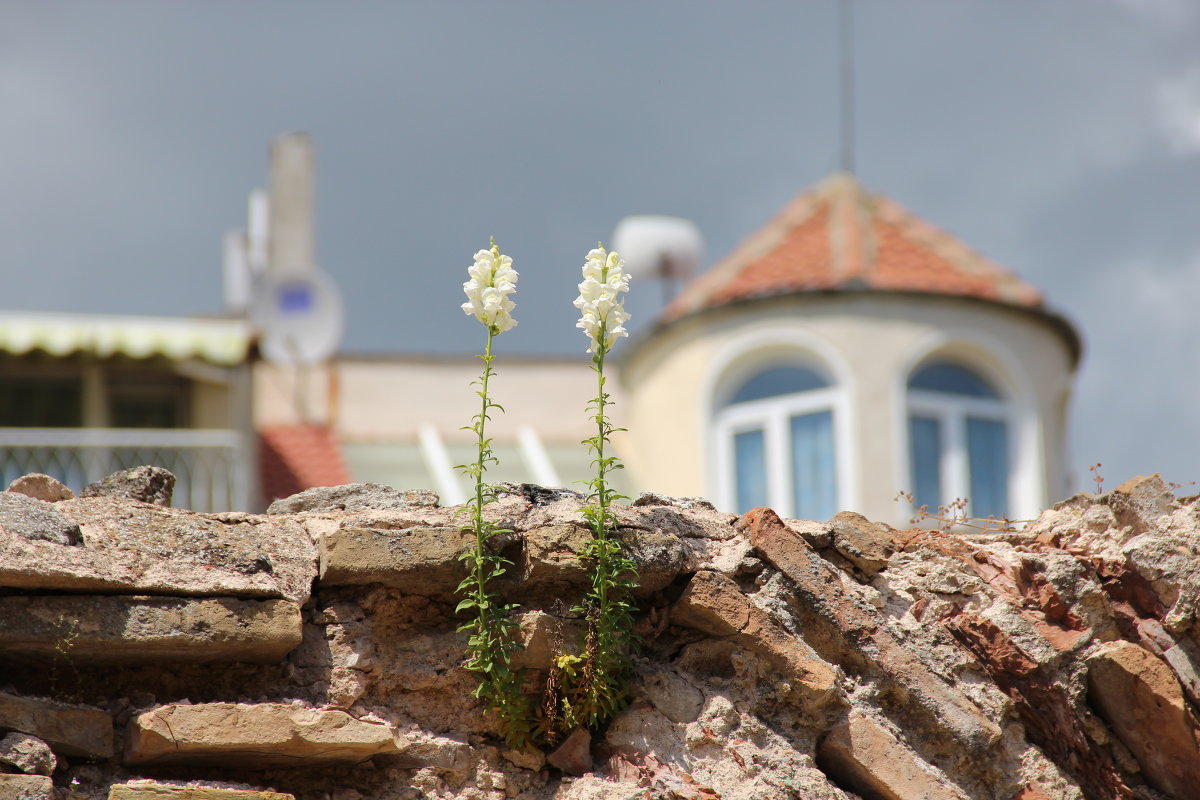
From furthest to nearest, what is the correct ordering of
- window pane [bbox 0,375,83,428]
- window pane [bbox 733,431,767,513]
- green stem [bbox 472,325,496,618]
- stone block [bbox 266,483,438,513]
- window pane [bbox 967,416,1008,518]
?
window pane [bbox 733,431,767,513], window pane [bbox 967,416,1008,518], window pane [bbox 0,375,83,428], stone block [bbox 266,483,438,513], green stem [bbox 472,325,496,618]

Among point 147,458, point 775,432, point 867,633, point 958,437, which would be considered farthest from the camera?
point 775,432

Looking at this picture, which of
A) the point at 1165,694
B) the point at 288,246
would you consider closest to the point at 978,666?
the point at 1165,694

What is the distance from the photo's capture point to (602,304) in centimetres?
354

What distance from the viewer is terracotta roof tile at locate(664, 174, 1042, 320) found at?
52.2 ft

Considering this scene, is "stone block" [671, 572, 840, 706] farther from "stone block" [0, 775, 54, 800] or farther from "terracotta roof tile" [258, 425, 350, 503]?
"terracotta roof tile" [258, 425, 350, 503]

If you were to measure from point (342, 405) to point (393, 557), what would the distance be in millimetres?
14523

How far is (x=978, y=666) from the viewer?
378cm

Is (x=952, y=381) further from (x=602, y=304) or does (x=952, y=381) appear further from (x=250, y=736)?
(x=250, y=736)

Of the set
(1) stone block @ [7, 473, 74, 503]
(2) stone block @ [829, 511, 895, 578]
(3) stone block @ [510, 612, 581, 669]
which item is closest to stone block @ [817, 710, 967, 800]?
(2) stone block @ [829, 511, 895, 578]

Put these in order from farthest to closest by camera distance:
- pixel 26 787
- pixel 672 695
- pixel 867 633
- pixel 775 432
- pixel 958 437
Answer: pixel 775 432
pixel 958 437
pixel 867 633
pixel 672 695
pixel 26 787

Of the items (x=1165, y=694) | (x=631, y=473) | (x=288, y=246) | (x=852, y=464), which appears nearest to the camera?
(x=1165, y=694)

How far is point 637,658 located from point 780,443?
12.4m

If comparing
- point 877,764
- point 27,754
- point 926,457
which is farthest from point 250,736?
point 926,457

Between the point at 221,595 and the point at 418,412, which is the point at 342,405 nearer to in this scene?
the point at 418,412
